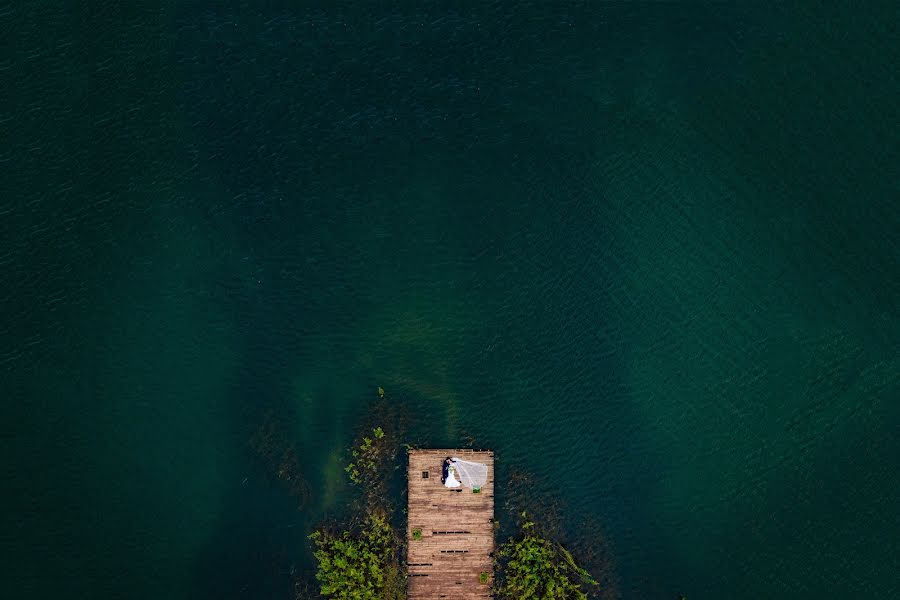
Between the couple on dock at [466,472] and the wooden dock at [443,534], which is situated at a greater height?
the couple on dock at [466,472]

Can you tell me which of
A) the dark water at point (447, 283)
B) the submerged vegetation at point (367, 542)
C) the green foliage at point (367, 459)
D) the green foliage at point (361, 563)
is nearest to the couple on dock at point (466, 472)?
the dark water at point (447, 283)

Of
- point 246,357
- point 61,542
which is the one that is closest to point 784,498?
point 246,357

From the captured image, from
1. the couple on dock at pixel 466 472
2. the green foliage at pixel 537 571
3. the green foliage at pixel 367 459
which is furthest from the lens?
the green foliage at pixel 367 459

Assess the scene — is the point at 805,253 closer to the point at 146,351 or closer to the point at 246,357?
the point at 246,357

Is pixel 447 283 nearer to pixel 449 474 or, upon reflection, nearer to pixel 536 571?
pixel 449 474

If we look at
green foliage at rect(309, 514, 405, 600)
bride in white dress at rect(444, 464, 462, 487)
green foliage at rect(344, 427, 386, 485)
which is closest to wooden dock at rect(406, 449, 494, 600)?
bride in white dress at rect(444, 464, 462, 487)

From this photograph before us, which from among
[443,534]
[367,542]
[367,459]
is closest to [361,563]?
[367,542]

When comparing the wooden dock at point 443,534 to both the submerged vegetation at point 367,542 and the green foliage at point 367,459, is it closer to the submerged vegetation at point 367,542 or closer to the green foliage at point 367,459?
the submerged vegetation at point 367,542
